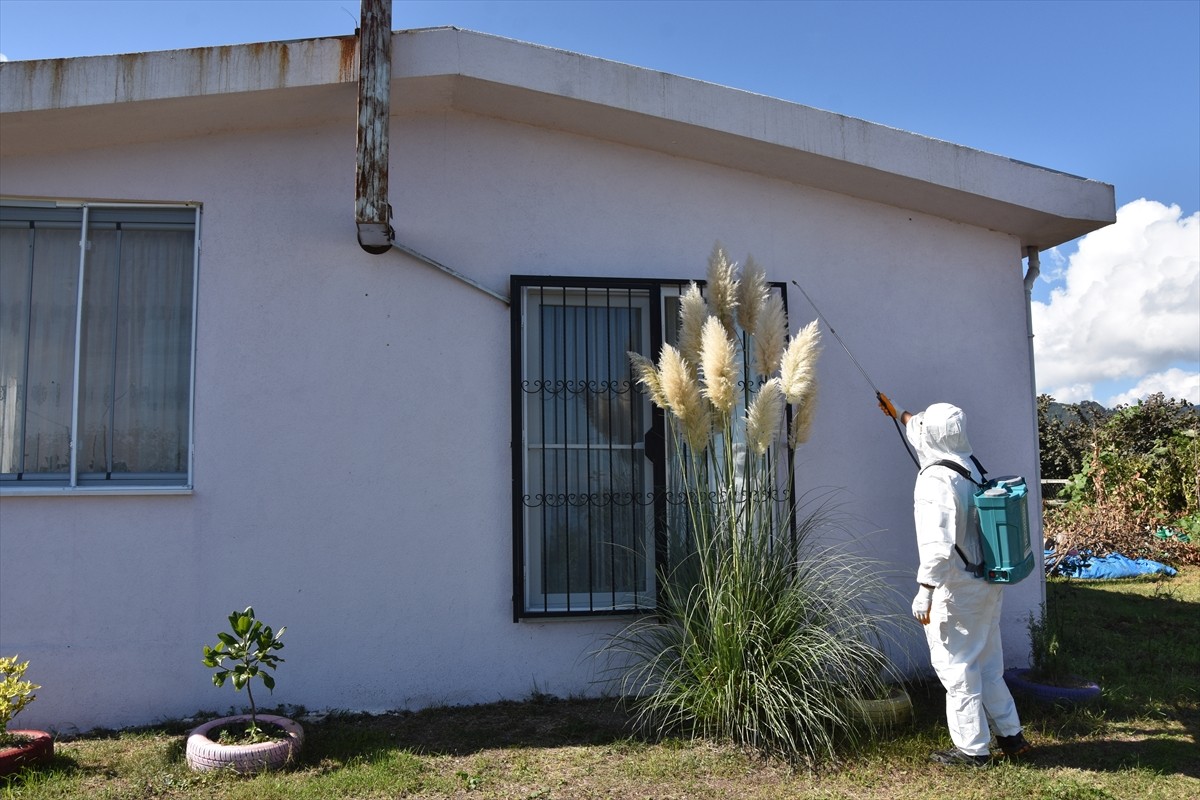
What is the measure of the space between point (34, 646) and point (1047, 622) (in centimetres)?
599

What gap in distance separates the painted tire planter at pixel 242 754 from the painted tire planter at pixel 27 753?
0.66m

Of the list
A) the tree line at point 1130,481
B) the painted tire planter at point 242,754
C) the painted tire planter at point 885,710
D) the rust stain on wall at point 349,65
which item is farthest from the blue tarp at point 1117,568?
the rust stain on wall at point 349,65

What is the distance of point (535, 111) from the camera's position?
18.7ft

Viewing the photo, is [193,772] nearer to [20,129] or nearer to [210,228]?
[210,228]

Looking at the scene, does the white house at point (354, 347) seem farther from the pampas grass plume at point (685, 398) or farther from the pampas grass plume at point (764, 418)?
the pampas grass plume at point (764, 418)

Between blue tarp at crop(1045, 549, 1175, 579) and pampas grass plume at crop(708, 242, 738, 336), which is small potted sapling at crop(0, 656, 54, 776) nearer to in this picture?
pampas grass plume at crop(708, 242, 738, 336)

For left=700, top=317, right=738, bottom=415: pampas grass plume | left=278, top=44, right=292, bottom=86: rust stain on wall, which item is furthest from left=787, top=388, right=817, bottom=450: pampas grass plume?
left=278, top=44, right=292, bottom=86: rust stain on wall

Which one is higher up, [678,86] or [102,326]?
[678,86]

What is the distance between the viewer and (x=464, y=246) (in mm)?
5723

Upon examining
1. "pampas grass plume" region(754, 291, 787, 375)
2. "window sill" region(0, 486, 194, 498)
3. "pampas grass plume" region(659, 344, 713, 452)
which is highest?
"pampas grass plume" region(754, 291, 787, 375)

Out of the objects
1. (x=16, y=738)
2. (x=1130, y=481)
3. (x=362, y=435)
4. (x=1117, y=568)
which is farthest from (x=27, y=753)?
(x=1130, y=481)

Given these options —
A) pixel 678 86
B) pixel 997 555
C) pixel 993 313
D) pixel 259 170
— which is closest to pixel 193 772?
pixel 259 170

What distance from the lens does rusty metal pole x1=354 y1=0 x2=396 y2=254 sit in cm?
511

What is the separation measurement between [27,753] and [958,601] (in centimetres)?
461
